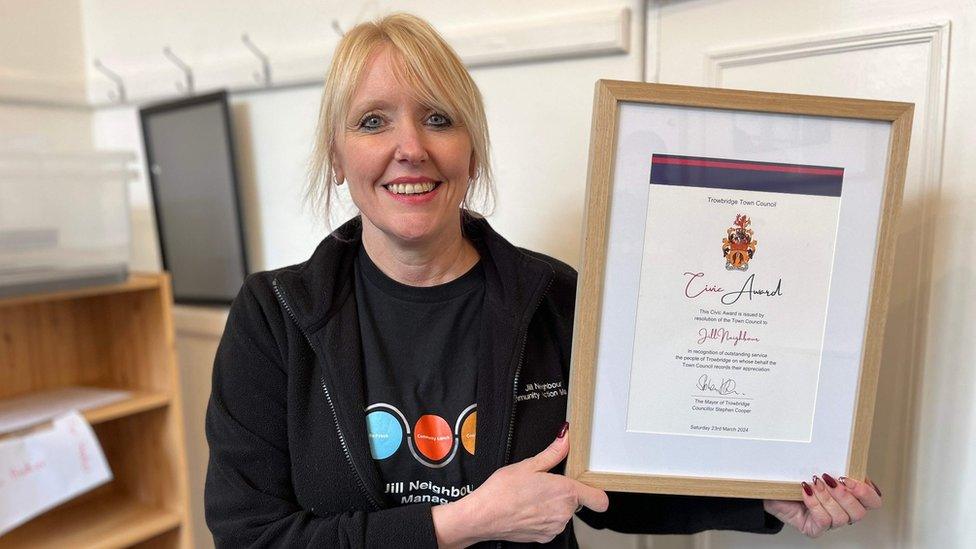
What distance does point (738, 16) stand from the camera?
3.79ft

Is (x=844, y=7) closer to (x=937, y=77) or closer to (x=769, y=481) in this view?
(x=937, y=77)

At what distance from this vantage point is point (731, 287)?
83 cm

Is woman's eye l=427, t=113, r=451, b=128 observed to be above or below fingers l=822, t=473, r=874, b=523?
above

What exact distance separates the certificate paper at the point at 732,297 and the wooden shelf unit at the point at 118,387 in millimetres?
1303

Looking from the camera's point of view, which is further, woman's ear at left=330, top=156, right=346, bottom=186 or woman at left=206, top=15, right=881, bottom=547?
woman's ear at left=330, top=156, right=346, bottom=186

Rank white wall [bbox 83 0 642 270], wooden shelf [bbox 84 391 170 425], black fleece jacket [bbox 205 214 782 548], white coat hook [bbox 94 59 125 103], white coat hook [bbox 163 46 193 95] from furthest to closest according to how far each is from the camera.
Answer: white coat hook [bbox 94 59 125 103] < white coat hook [bbox 163 46 193 95] < wooden shelf [bbox 84 391 170 425] < white wall [bbox 83 0 642 270] < black fleece jacket [bbox 205 214 782 548]

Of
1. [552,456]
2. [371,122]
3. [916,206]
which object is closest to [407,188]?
[371,122]

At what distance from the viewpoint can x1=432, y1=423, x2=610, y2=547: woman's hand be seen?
860 mm

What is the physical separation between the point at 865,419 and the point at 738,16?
27.0 inches

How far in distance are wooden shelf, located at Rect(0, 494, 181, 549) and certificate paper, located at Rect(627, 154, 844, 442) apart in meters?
1.36

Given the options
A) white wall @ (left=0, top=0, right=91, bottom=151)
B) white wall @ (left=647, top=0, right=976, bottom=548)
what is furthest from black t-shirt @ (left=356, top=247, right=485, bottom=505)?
white wall @ (left=0, top=0, right=91, bottom=151)

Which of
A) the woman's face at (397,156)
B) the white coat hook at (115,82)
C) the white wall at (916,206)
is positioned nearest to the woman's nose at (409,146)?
the woman's face at (397,156)

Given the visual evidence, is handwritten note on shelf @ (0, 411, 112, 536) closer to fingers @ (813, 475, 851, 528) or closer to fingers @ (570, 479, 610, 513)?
fingers @ (570, 479, 610, 513)

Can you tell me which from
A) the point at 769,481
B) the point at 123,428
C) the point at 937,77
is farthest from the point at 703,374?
the point at 123,428
